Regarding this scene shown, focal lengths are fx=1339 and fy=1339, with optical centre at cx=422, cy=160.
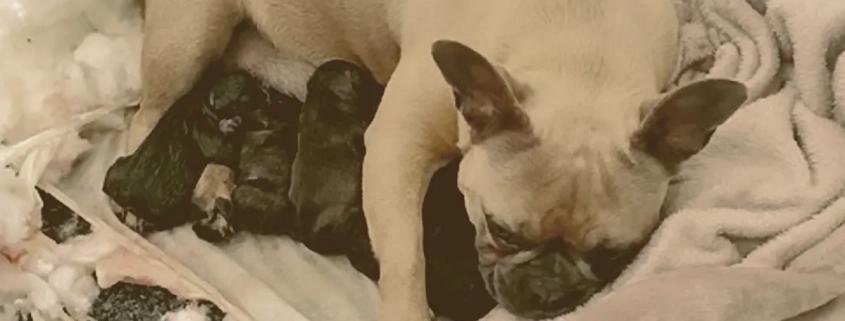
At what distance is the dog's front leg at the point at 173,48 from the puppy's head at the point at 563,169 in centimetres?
78

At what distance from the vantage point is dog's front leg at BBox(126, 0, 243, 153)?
8.29 ft

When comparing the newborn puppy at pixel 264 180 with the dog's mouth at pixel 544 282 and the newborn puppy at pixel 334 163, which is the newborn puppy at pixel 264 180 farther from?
the dog's mouth at pixel 544 282

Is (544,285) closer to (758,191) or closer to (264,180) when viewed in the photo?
(758,191)

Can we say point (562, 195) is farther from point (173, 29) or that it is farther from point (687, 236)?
point (173, 29)

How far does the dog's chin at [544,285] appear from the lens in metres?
1.95

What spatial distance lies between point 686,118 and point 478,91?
0.28 m

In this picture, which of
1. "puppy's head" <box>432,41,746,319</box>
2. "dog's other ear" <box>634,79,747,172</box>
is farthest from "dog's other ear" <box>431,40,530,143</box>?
"dog's other ear" <box>634,79,747,172</box>

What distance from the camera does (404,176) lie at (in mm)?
2160

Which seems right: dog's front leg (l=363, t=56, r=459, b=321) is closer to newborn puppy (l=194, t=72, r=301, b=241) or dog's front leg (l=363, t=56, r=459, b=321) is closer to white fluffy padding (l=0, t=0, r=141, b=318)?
newborn puppy (l=194, t=72, r=301, b=241)

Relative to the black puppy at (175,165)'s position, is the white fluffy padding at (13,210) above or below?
below

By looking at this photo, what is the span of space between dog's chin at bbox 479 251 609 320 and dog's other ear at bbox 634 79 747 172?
208 mm

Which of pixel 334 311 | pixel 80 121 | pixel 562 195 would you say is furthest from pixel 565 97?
pixel 80 121

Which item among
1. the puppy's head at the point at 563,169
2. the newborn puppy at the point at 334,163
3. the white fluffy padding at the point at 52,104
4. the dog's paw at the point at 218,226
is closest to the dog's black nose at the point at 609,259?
the puppy's head at the point at 563,169

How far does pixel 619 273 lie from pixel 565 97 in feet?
0.96
